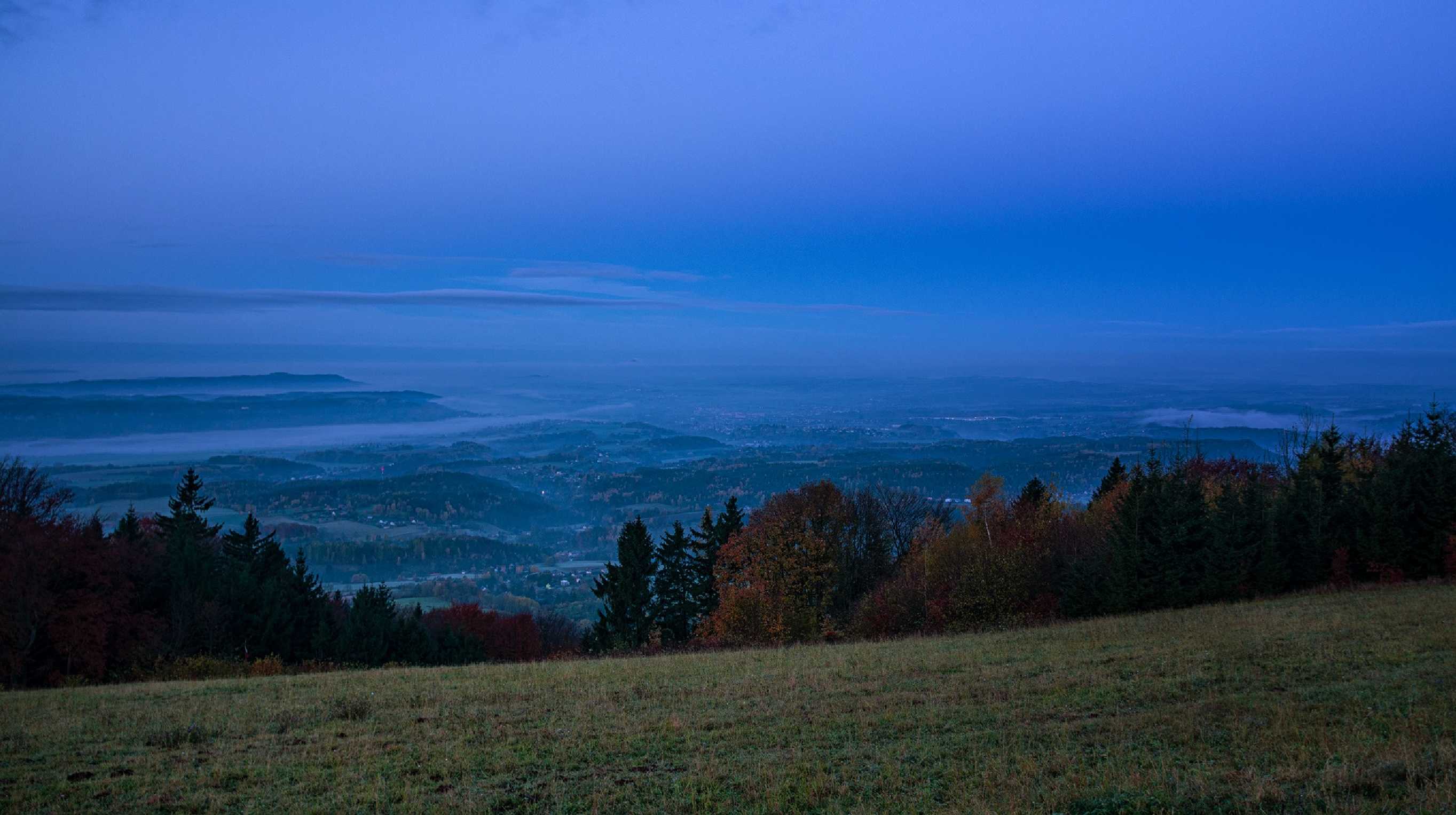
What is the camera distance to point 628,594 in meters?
53.9

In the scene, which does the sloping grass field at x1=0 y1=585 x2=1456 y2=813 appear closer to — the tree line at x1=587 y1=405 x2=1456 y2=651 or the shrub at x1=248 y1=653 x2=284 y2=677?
the shrub at x1=248 y1=653 x2=284 y2=677

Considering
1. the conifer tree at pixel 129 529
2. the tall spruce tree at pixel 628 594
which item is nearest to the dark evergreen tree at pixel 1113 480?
the tall spruce tree at pixel 628 594

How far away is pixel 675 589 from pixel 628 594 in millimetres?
3139

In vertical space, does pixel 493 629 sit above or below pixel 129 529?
below

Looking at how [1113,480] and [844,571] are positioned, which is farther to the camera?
[1113,480]

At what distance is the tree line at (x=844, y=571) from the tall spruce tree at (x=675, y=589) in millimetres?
1859

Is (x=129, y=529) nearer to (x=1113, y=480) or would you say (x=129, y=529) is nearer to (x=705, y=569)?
(x=705, y=569)

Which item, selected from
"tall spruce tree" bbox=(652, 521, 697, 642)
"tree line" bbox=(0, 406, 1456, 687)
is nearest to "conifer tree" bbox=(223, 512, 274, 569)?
"tree line" bbox=(0, 406, 1456, 687)

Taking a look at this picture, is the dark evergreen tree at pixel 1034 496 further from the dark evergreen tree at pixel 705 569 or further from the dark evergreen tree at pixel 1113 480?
the dark evergreen tree at pixel 705 569

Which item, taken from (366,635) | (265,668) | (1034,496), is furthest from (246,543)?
(1034,496)

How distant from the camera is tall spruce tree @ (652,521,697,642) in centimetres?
5353

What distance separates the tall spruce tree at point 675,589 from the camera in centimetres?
5353

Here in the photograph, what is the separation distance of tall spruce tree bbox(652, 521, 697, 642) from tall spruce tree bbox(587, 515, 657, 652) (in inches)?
31.6

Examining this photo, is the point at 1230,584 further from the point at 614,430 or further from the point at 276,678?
the point at 614,430
